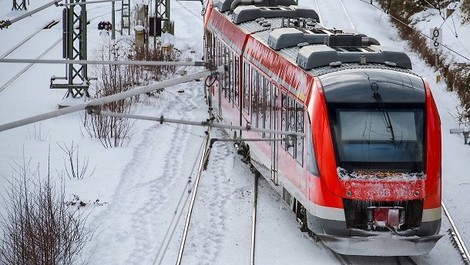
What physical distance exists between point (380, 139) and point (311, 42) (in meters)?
3.93

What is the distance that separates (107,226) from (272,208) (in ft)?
11.2

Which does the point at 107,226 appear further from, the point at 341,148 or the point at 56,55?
the point at 56,55

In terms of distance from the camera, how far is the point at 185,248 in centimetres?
1795

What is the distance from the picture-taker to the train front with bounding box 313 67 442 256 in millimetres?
16594

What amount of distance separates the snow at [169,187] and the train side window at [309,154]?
1479 millimetres

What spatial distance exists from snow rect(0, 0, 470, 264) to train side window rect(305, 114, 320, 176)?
1479 mm

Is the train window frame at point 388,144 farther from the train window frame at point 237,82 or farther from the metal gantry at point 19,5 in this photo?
the metal gantry at point 19,5

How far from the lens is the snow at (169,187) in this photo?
1780cm

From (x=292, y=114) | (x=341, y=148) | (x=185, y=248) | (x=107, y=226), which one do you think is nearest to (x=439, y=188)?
(x=341, y=148)

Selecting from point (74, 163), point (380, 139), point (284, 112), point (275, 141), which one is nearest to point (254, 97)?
point (275, 141)

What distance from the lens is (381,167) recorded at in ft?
54.6

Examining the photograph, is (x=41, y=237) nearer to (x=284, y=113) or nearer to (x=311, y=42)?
(x=284, y=113)

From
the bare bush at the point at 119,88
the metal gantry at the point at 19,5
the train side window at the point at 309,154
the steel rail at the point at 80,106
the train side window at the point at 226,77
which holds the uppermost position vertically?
the steel rail at the point at 80,106

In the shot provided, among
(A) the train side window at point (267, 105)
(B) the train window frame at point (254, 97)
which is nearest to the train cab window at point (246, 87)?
(B) the train window frame at point (254, 97)
